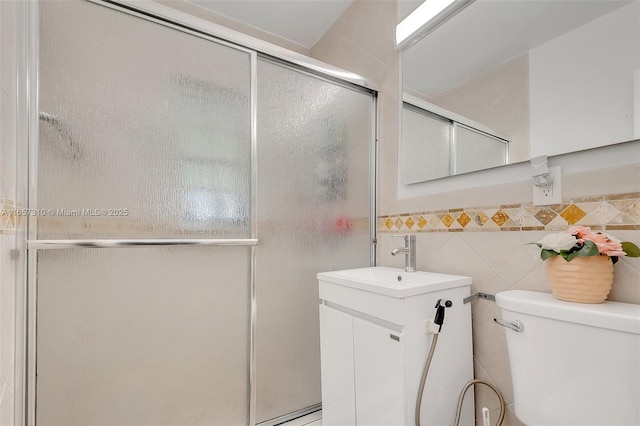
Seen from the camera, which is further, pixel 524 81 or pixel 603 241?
pixel 524 81

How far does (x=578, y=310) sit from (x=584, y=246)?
0.53 feet

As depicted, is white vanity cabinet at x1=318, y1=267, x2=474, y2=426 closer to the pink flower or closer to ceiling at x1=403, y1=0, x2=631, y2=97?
the pink flower

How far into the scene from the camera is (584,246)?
780 millimetres

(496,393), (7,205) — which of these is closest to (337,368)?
(496,393)

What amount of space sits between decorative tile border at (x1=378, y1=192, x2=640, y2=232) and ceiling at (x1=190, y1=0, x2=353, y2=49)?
153 centimetres

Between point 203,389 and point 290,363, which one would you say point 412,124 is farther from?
point 203,389

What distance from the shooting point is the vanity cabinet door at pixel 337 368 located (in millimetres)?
1158

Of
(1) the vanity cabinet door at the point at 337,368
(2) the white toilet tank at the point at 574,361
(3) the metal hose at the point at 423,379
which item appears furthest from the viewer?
(1) the vanity cabinet door at the point at 337,368

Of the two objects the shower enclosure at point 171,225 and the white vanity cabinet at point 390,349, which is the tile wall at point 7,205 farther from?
the white vanity cabinet at point 390,349

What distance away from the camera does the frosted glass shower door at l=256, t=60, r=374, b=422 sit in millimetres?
1353

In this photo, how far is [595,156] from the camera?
0.90 metres

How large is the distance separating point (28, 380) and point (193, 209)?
0.72 m

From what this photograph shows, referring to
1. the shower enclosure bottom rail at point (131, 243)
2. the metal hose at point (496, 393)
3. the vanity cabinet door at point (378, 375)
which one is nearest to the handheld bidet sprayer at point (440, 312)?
the vanity cabinet door at point (378, 375)

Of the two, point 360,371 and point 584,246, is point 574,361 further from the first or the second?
point 360,371
